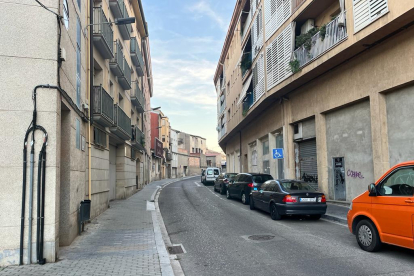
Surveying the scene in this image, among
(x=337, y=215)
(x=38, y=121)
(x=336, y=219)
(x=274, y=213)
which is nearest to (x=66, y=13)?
(x=38, y=121)

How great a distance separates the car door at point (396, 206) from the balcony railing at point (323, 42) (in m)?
7.73

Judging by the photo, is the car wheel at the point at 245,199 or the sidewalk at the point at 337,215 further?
the car wheel at the point at 245,199

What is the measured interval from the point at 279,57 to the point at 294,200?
10.3m

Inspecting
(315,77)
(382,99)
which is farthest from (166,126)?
(382,99)

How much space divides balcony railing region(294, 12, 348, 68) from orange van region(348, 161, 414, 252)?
769 cm

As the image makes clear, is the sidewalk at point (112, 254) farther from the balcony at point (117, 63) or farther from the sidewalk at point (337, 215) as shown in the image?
the balcony at point (117, 63)

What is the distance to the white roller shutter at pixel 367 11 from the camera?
10390mm

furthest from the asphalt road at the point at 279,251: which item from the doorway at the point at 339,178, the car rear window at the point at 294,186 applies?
the doorway at the point at 339,178

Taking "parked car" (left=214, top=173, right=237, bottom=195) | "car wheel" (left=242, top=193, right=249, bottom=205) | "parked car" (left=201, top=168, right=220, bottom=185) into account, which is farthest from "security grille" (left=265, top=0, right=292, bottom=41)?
"parked car" (left=201, top=168, right=220, bottom=185)

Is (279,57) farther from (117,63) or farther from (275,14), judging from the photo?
(117,63)

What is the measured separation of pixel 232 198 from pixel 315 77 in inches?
315

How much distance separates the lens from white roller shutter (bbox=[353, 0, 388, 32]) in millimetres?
10390

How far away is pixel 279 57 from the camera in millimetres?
18266

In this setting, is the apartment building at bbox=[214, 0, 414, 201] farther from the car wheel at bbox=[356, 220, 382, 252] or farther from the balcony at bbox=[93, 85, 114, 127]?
the balcony at bbox=[93, 85, 114, 127]
